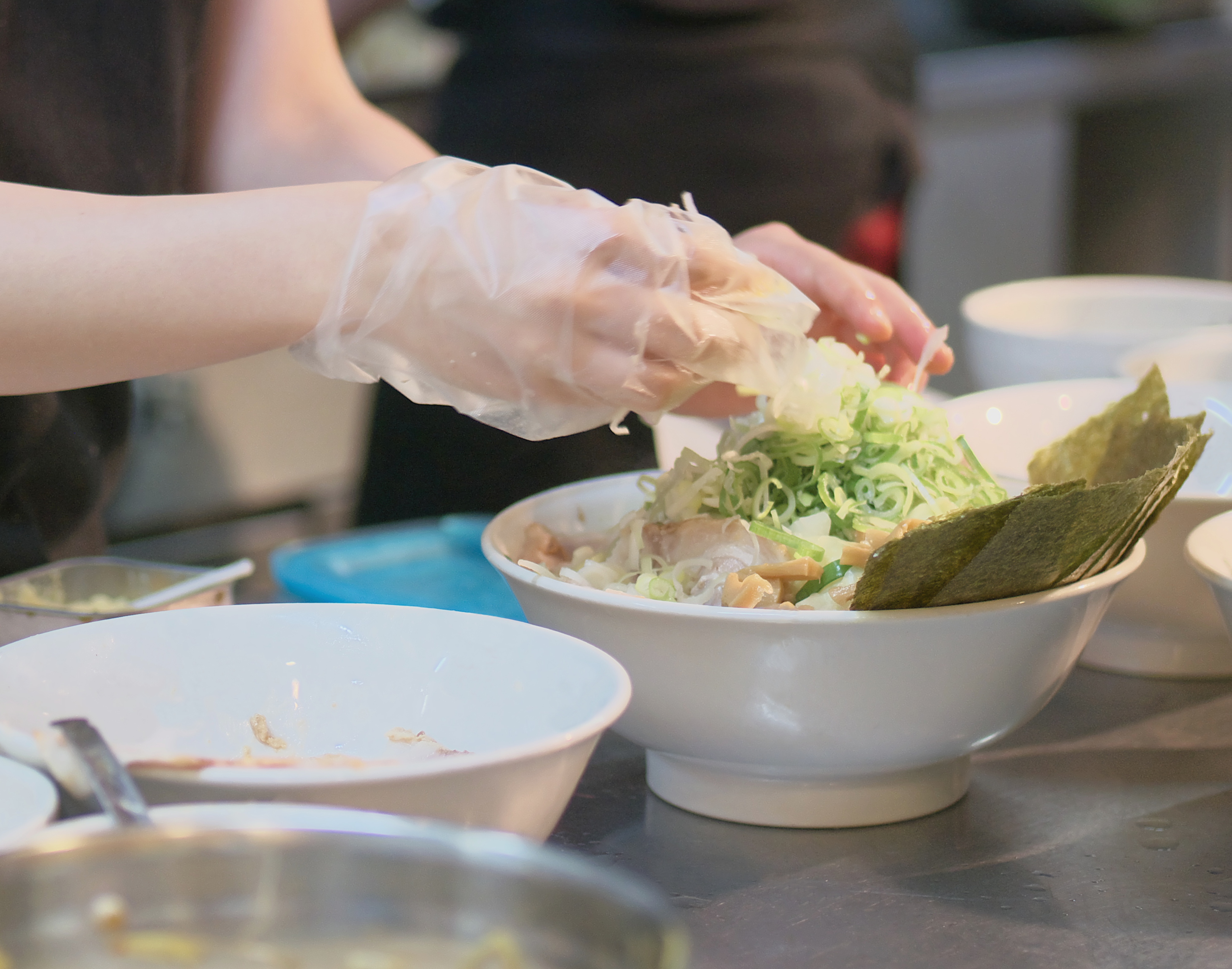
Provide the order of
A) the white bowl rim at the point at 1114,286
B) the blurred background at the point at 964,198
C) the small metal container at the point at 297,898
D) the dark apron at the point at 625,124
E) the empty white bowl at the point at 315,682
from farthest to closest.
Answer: the blurred background at the point at 964,198
the dark apron at the point at 625,124
the white bowl rim at the point at 1114,286
the empty white bowl at the point at 315,682
the small metal container at the point at 297,898

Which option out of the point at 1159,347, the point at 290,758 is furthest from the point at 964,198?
the point at 290,758

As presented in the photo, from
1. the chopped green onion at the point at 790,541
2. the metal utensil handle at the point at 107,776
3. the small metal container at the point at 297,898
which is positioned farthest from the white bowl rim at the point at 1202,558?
the metal utensil handle at the point at 107,776

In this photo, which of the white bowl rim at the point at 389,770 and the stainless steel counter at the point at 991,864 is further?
the stainless steel counter at the point at 991,864

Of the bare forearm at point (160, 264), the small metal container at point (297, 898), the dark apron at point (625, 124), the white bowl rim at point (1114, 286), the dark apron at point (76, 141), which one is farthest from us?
the dark apron at point (625, 124)

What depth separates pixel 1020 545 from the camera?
2.21 feet

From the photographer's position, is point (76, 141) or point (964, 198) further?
point (964, 198)

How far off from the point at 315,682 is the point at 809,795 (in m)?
0.29

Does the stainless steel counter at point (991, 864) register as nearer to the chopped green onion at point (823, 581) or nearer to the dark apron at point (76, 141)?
the chopped green onion at point (823, 581)

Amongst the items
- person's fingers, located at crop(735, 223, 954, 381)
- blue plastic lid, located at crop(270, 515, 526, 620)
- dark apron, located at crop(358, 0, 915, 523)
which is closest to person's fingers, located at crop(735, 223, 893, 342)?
person's fingers, located at crop(735, 223, 954, 381)

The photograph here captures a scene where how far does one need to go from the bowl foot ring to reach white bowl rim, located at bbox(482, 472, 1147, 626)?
0.37ft

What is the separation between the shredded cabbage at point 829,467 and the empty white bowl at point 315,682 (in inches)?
8.8

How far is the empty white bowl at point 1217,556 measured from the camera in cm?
75

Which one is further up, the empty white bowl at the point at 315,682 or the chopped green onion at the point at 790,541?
the chopped green onion at the point at 790,541

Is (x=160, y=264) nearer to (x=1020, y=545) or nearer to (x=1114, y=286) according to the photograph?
(x=1020, y=545)
